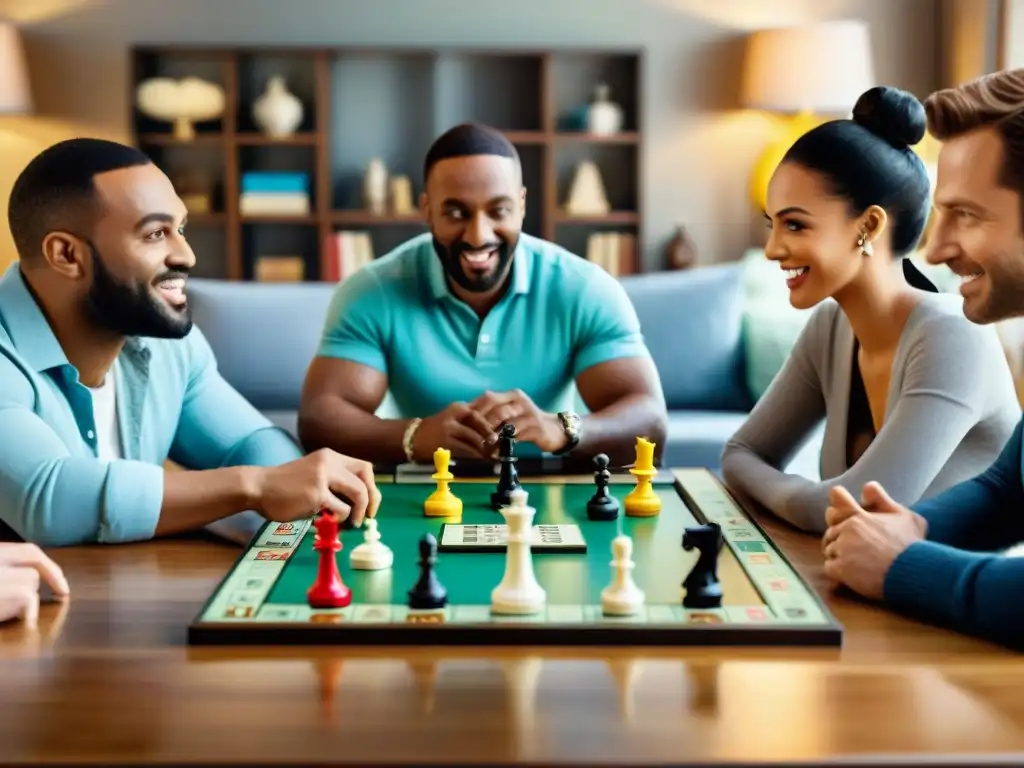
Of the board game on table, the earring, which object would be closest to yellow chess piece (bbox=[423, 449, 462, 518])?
the board game on table

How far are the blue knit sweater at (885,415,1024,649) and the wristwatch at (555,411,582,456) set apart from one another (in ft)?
2.61

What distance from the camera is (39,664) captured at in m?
1.25

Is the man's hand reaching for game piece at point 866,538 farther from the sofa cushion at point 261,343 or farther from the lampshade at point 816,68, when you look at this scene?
the lampshade at point 816,68

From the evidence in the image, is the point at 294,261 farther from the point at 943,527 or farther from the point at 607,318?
the point at 943,527

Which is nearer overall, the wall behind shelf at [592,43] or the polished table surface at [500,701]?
the polished table surface at [500,701]

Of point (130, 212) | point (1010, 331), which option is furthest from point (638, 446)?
point (1010, 331)

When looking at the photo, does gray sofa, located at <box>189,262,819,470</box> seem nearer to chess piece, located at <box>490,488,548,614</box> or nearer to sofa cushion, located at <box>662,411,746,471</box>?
sofa cushion, located at <box>662,411,746,471</box>

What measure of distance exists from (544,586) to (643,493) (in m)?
0.46

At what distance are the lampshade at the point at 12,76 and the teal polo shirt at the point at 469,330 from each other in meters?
3.47

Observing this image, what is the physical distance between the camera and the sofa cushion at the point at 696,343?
411cm

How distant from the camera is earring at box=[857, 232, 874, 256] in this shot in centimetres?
196

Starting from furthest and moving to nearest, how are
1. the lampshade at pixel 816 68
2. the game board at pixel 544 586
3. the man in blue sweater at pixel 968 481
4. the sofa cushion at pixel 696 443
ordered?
1. the lampshade at pixel 816 68
2. the sofa cushion at pixel 696 443
3. the man in blue sweater at pixel 968 481
4. the game board at pixel 544 586

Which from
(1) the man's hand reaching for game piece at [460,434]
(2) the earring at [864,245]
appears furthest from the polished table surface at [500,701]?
(1) the man's hand reaching for game piece at [460,434]

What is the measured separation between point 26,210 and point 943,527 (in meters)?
1.38
